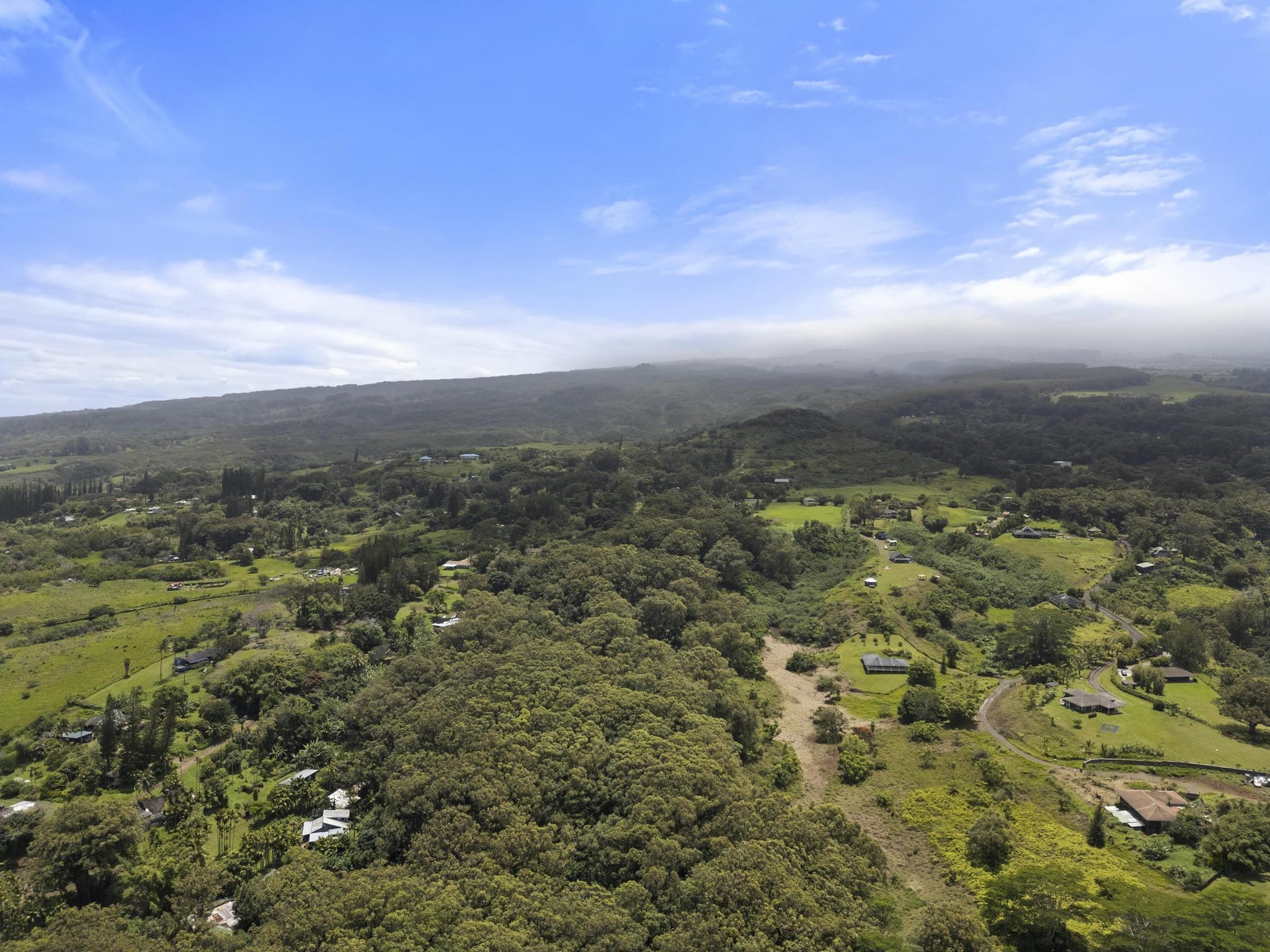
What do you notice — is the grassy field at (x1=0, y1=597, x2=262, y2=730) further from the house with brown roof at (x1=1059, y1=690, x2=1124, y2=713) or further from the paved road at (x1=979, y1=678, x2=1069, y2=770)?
the house with brown roof at (x1=1059, y1=690, x2=1124, y2=713)

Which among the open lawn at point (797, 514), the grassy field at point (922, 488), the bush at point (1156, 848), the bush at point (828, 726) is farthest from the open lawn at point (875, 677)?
the grassy field at point (922, 488)

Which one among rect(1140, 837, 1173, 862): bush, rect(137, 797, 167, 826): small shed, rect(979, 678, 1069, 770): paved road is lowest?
rect(979, 678, 1069, 770): paved road

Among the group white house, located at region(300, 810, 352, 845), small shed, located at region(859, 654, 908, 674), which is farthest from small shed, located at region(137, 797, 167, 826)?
small shed, located at region(859, 654, 908, 674)

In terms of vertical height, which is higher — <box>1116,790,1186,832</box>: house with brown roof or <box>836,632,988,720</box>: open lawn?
<box>1116,790,1186,832</box>: house with brown roof

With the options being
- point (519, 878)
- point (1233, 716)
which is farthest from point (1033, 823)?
point (519, 878)

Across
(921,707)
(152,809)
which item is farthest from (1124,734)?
(152,809)

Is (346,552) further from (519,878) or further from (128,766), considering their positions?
(519,878)
